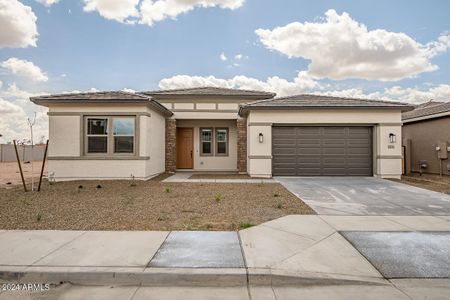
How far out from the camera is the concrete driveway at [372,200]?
577cm

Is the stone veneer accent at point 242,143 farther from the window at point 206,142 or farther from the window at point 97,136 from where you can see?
the window at point 97,136

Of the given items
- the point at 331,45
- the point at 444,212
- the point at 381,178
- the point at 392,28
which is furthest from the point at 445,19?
the point at 444,212

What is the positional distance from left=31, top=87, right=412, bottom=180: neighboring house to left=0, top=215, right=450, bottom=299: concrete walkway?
7112 millimetres

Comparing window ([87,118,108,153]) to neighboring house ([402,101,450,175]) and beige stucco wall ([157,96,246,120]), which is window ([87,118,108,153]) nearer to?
beige stucco wall ([157,96,246,120])

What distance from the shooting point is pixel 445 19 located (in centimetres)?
1110

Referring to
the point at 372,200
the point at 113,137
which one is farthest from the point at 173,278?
the point at 113,137

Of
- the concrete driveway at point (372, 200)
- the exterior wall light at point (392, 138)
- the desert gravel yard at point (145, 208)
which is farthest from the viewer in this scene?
the exterior wall light at point (392, 138)

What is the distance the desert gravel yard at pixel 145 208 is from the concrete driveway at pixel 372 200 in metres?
0.60

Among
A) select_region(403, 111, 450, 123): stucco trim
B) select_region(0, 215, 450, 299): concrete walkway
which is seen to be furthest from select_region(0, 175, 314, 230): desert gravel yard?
select_region(403, 111, 450, 123): stucco trim

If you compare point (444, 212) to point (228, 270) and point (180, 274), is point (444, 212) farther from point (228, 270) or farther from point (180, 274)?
point (180, 274)

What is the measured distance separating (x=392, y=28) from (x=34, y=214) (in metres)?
16.6

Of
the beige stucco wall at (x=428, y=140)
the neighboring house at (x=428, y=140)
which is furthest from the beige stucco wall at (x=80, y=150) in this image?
the beige stucco wall at (x=428, y=140)

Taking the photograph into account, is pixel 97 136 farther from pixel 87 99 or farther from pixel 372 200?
pixel 372 200

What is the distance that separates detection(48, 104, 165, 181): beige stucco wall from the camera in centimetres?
1073
